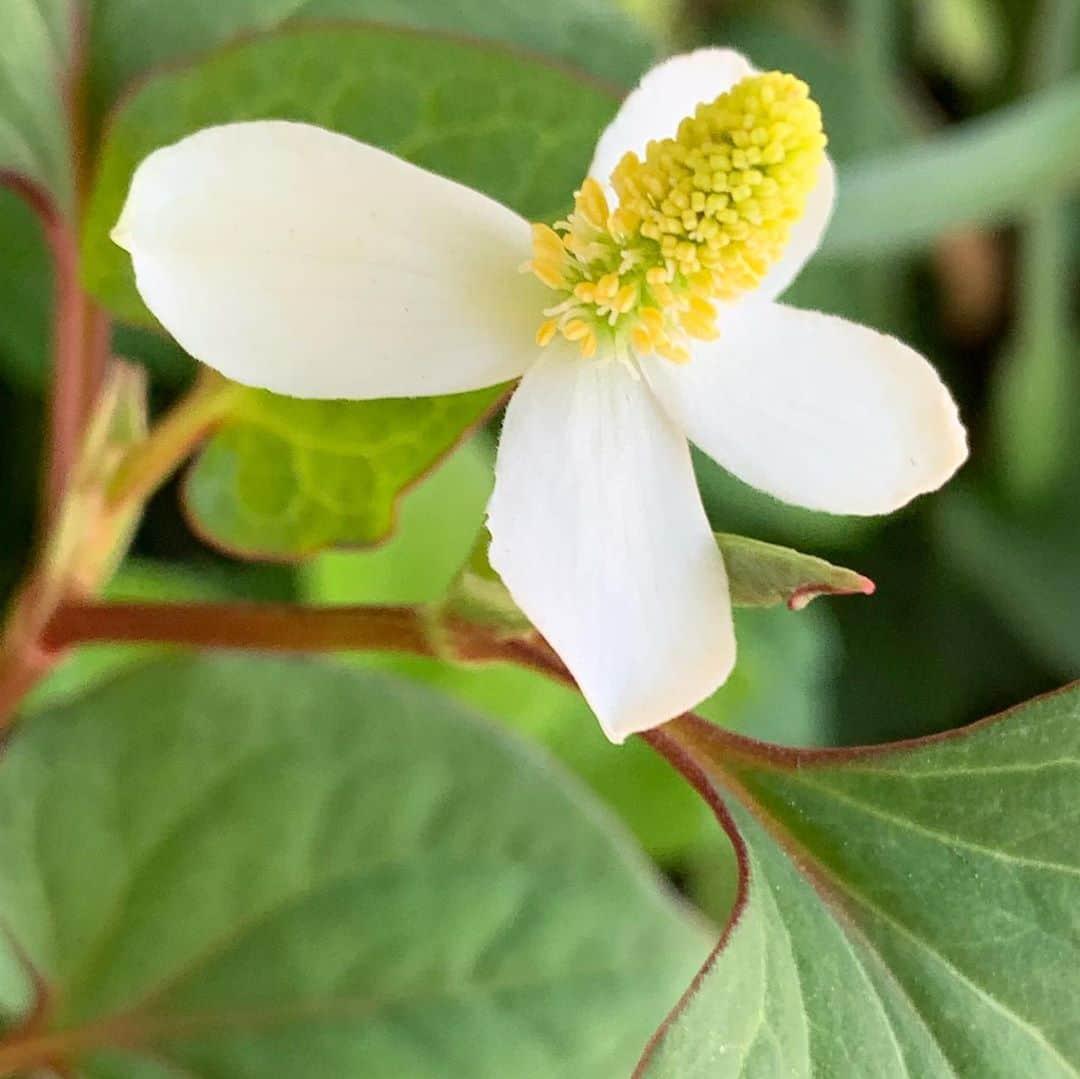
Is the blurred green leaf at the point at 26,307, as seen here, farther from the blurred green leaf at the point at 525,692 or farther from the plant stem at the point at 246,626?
the plant stem at the point at 246,626

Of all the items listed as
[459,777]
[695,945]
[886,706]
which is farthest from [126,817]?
[886,706]

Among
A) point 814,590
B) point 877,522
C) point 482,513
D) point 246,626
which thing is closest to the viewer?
point 814,590

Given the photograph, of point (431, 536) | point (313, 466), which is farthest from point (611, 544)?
point (431, 536)

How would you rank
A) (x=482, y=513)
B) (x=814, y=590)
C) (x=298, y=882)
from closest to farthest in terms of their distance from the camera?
(x=814, y=590) → (x=298, y=882) → (x=482, y=513)

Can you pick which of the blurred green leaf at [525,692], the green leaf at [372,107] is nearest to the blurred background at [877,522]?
the blurred green leaf at [525,692]

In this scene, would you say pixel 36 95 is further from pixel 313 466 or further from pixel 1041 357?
pixel 1041 357

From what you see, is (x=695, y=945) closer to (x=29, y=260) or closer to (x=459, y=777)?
(x=459, y=777)
